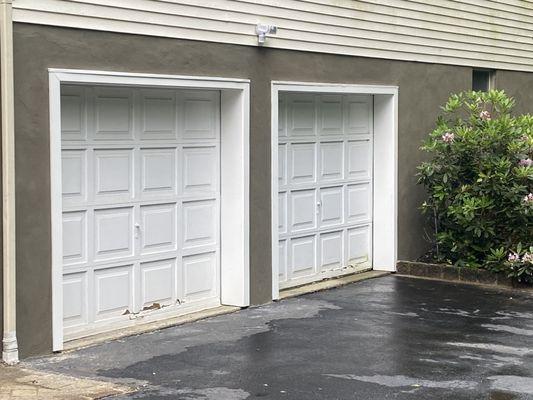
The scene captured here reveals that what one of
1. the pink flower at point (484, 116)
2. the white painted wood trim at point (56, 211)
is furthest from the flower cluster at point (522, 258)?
the white painted wood trim at point (56, 211)

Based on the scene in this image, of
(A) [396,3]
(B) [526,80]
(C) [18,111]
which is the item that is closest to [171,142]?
(C) [18,111]

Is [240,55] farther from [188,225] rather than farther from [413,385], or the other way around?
[413,385]

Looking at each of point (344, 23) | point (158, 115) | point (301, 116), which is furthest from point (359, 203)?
point (158, 115)

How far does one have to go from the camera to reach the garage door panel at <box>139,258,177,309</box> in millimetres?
9125

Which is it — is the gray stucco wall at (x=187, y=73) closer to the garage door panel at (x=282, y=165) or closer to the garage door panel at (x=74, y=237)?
the garage door panel at (x=74, y=237)

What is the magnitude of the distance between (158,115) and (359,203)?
3962mm

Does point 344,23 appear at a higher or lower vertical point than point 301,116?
higher

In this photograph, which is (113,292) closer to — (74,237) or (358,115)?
(74,237)

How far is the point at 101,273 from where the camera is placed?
864 cm

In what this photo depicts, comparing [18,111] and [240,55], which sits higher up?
[240,55]

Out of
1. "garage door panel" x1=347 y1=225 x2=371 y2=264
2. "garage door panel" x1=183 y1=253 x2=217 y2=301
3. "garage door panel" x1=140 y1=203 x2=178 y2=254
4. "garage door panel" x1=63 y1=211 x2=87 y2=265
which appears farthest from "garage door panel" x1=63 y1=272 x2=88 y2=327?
"garage door panel" x1=347 y1=225 x2=371 y2=264

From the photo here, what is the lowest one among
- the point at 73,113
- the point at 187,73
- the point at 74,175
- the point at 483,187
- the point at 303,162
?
the point at 483,187

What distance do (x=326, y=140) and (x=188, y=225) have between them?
2.69 metres

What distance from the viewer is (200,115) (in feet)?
31.7
